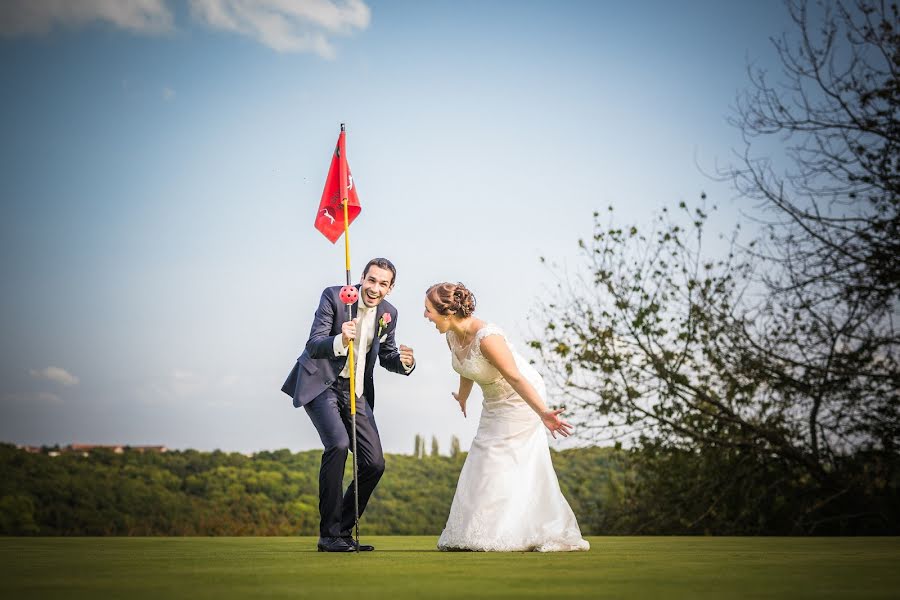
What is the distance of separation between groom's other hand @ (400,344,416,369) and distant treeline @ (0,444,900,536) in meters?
4.40

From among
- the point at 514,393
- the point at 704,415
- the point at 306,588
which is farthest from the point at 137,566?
the point at 704,415

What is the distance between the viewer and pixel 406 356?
5172 millimetres

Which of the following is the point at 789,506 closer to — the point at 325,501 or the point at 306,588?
the point at 325,501

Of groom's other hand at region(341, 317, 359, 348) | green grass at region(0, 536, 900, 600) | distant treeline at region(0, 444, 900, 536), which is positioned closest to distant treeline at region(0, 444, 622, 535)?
distant treeline at region(0, 444, 900, 536)

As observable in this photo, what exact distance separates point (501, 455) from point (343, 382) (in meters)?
1.08

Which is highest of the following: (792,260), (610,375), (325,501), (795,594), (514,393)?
(792,260)

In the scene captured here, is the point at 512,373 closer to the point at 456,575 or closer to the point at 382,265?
the point at 382,265

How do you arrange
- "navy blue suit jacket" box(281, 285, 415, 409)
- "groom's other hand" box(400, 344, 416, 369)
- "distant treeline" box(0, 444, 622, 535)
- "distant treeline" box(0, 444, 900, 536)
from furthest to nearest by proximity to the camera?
"distant treeline" box(0, 444, 622, 535), "distant treeline" box(0, 444, 900, 536), "groom's other hand" box(400, 344, 416, 369), "navy blue suit jacket" box(281, 285, 415, 409)

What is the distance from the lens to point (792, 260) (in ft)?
27.8

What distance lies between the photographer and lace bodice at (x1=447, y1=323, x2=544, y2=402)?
495 centimetres

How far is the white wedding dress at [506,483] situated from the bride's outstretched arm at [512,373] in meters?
0.07

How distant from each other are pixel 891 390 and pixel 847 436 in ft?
2.23

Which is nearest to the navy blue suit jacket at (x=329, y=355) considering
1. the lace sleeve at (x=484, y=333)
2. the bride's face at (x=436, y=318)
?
the bride's face at (x=436, y=318)

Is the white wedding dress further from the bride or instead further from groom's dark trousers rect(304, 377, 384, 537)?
groom's dark trousers rect(304, 377, 384, 537)
